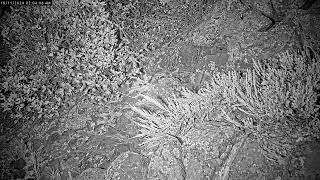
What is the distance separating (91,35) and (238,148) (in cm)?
288

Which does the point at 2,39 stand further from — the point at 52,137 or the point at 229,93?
the point at 229,93

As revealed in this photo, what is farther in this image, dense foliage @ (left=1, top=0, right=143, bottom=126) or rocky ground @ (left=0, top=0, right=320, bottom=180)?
dense foliage @ (left=1, top=0, right=143, bottom=126)

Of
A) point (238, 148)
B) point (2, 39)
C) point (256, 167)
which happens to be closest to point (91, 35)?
point (2, 39)

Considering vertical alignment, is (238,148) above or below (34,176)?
above

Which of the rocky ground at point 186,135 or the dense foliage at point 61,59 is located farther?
the dense foliage at point 61,59

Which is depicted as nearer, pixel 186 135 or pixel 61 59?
pixel 186 135

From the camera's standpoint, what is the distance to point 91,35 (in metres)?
3.66

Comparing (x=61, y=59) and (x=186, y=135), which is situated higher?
(x=61, y=59)

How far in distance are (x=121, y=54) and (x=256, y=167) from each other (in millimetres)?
2681

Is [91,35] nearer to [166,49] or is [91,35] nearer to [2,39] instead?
[166,49]

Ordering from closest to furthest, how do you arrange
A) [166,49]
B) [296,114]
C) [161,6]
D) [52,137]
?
[296,114] < [52,137] < [166,49] < [161,6]


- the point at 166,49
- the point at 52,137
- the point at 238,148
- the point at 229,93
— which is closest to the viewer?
the point at 238,148

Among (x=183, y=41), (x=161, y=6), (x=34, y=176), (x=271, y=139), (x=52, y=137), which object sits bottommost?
(x=34, y=176)

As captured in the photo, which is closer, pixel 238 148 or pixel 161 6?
pixel 238 148
